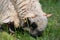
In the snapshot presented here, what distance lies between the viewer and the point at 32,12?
877 centimetres

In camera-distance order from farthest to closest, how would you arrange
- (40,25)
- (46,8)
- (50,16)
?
1. (46,8)
2. (50,16)
3. (40,25)

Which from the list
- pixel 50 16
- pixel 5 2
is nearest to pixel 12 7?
pixel 5 2

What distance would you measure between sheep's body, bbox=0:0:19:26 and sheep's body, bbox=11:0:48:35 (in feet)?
0.51

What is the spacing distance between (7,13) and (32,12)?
0.69 metres

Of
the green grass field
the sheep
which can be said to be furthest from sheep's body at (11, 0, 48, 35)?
the green grass field

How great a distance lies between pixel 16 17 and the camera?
8781 mm

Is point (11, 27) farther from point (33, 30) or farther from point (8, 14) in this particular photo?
point (33, 30)

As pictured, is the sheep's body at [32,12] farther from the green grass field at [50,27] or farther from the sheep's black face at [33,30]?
the green grass field at [50,27]

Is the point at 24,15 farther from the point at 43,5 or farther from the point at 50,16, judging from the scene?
the point at 43,5

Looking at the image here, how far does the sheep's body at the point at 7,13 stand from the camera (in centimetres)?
866

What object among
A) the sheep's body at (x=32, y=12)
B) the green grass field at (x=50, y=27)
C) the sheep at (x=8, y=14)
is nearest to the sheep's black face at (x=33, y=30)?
the sheep's body at (x=32, y=12)

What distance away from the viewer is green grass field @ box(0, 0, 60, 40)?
27.6ft

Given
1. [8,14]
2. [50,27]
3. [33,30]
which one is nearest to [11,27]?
[8,14]

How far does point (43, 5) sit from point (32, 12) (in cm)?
191
